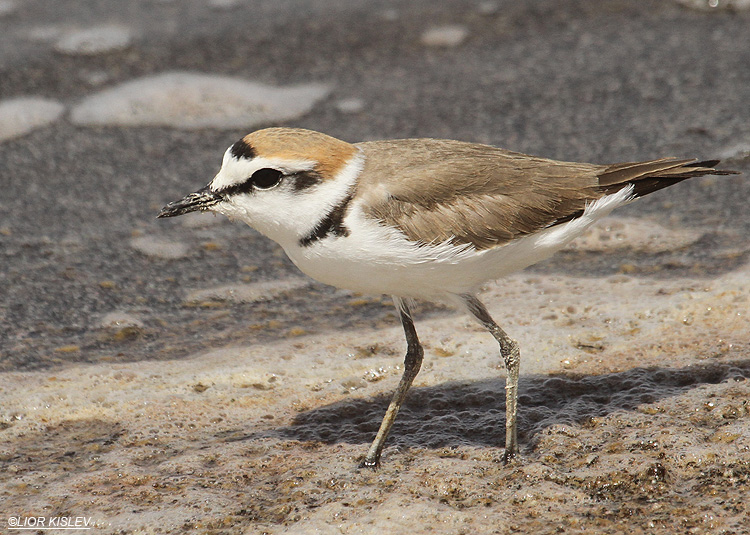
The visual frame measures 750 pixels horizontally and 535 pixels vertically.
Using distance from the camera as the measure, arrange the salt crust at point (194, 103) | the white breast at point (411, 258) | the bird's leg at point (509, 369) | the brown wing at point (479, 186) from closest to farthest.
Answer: the white breast at point (411, 258), the brown wing at point (479, 186), the bird's leg at point (509, 369), the salt crust at point (194, 103)

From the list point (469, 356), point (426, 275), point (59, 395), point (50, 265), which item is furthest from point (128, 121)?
point (426, 275)

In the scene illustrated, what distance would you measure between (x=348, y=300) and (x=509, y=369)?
5.05ft

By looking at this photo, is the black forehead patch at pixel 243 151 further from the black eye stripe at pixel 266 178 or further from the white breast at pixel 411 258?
the white breast at pixel 411 258

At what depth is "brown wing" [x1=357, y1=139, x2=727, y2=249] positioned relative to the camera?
11.6 feet

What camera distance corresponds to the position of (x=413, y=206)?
11.7 feet

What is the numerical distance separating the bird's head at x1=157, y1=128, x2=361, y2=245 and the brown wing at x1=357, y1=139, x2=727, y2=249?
134 mm

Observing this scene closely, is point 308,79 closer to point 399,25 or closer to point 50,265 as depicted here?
point 399,25

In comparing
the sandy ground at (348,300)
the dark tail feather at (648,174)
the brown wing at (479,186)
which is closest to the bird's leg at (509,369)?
the sandy ground at (348,300)

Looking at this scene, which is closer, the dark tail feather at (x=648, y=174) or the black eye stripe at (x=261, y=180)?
the black eye stripe at (x=261, y=180)

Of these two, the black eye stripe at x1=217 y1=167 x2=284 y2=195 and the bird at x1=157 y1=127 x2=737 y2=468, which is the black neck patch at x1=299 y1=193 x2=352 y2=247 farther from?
the black eye stripe at x1=217 y1=167 x2=284 y2=195

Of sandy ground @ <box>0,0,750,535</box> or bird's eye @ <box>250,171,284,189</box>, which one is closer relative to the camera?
bird's eye @ <box>250,171,284,189</box>

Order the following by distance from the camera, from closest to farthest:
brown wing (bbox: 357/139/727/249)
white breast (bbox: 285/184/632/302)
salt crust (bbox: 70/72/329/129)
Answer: white breast (bbox: 285/184/632/302)
brown wing (bbox: 357/139/727/249)
salt crust (bbox: 70/72/329/129)

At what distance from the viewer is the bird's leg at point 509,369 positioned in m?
3.71

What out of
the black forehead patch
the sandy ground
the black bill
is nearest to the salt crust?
the sandy ground
